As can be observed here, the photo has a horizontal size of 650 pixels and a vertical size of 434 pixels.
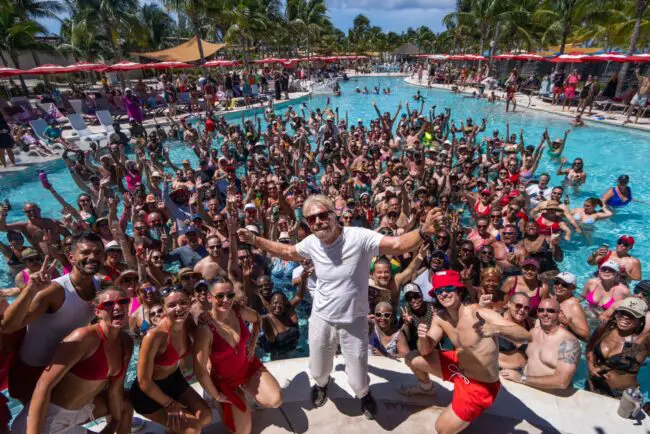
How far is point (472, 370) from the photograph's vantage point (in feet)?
9.92

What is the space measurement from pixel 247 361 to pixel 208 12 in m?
30.4

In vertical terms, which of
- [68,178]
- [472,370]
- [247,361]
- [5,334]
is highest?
[5,334]

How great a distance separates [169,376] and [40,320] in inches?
42.8

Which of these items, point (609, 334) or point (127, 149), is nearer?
point (609, 334)

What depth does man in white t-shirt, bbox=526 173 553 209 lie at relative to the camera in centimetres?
903

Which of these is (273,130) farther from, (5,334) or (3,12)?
(3,12)

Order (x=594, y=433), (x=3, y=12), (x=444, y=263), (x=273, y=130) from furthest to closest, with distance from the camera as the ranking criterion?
(x=3, y=12) < (x=273, y=130) < (x=444, y=263) < (x=594, y=433)

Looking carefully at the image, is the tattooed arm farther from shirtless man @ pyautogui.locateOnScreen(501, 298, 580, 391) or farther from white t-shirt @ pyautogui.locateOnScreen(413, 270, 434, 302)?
white t-shirt @ pyautogui.locateOnScreen(413, 270, 434, 302)

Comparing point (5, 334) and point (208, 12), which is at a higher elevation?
point (208, 12)

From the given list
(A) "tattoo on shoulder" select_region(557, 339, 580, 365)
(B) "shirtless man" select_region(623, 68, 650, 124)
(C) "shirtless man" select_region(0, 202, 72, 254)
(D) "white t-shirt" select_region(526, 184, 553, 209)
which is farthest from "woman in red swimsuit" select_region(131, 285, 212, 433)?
(B) "shirtless man" select_region(623, 68, 650, 124)

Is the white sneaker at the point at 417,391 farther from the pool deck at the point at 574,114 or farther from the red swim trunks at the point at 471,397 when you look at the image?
the pool deck at the point at 574,114

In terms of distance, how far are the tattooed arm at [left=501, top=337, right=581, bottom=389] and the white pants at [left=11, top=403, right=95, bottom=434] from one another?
13.4 ft

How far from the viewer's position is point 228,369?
10.6 ft

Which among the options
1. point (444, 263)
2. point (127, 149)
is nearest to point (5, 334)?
point (444, 263)
